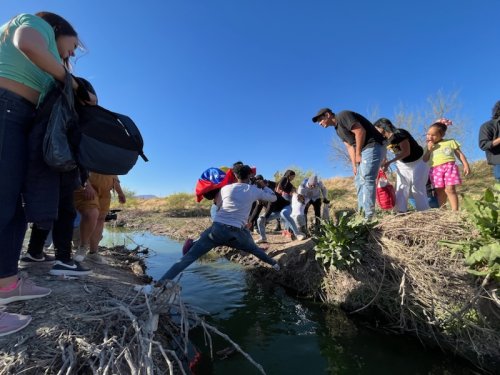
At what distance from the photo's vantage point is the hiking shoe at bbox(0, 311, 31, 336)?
1803 millimetres

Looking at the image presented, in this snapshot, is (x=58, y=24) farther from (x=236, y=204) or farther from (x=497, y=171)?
(x=497, y=171)

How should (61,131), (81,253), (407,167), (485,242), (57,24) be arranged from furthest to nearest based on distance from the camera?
(407,167) → (81,253) → (485,242) → (57,24) → (61,131)

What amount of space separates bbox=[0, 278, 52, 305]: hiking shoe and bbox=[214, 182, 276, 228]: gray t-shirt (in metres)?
2.33

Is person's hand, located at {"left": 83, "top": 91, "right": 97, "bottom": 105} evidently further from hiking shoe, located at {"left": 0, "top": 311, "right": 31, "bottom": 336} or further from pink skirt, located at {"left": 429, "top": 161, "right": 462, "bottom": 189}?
pink skirt, located at {"left": 429, "top": 161, "right": 462, "bottom": 189}

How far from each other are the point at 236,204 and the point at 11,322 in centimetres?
285

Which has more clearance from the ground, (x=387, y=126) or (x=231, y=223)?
(x=387, y=126)

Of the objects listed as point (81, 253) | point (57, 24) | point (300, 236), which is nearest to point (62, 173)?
point (57, 24)

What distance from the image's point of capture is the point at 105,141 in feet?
6.82

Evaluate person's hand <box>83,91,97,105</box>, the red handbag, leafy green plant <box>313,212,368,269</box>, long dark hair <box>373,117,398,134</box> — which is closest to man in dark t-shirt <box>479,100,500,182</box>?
long dark hair <box>373,117,398,134</box>

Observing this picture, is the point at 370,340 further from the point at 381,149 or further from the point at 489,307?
the point at 381,149

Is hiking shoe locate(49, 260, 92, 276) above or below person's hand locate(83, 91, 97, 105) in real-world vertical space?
below

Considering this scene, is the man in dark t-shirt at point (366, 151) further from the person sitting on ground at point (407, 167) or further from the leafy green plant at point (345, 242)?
the leafy green plant at point (345, 242)

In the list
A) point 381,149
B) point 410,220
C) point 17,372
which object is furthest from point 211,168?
point 17,372

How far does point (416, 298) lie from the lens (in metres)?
3.04
